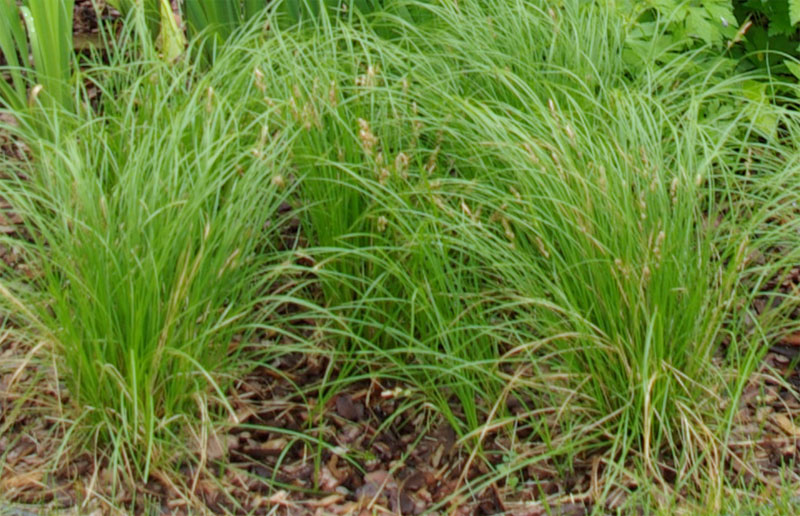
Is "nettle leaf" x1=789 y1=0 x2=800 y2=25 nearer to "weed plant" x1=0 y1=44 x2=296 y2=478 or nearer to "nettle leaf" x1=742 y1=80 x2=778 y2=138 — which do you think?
"nettle leaf" x1=742 y1=80 x2=778 y2=138

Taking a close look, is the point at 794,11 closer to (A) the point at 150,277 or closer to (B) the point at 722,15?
(B) the point at 722,15

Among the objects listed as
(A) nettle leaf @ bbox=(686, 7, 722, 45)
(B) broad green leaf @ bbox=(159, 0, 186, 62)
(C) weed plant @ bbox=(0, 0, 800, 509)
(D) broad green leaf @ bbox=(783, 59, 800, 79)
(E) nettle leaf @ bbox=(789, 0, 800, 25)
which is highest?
(E) nettle leaf @ bbox=(789, 0, 800, 25)

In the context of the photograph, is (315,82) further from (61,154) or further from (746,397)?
(746,397)

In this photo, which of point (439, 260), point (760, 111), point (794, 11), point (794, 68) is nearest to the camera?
point (439, 260)

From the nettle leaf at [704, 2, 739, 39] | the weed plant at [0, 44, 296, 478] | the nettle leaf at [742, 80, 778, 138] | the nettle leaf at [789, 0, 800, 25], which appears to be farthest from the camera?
the nettle leaf at [704, 2, 739, 39]

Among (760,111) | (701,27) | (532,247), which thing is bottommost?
(532,247)

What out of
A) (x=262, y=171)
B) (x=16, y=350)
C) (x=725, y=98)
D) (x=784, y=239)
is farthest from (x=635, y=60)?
(x=16, y=350)

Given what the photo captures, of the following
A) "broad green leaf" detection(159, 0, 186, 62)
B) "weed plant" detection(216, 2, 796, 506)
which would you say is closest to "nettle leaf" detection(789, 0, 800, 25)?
"weed plant" detection(216, 2, 796, 506)

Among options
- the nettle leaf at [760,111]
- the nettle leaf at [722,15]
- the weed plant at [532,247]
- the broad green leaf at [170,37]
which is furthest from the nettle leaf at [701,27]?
the broad green leaf at [170,37]

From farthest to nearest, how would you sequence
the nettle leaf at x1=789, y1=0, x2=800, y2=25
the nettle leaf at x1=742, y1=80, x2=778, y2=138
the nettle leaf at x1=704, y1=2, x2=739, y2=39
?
the nettle leaf at x1=704, y1=2, x2=739, y2=39 → the nettle leaf at x1=789, y1=0, x2=800, y2=25 → the nettle leaf at x1=742, y1=80, x2=778, y2=138

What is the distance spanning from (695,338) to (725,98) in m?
1.20

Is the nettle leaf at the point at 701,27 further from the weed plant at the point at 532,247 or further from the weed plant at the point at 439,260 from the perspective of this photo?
the weed plant at the point at 439,260

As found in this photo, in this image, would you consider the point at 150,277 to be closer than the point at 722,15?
Yes

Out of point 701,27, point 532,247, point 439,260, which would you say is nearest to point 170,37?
point 439,260
